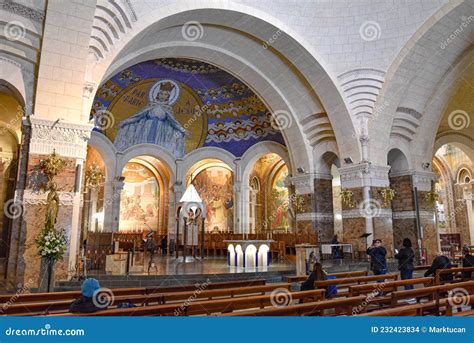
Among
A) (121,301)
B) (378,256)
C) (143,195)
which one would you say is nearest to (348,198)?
(378,256)

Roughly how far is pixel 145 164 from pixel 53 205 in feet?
45.5

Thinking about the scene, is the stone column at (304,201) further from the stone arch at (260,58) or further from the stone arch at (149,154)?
the stone arch at (149,154)

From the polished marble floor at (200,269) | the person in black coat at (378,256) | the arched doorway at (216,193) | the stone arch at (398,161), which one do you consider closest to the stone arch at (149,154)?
the arched doorway at (216,193)

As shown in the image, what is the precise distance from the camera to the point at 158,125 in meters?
19.8

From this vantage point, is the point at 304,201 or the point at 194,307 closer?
the point at 194,307

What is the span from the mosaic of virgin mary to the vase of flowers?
11051 millimetres

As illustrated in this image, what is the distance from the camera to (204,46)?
14680 millimetres

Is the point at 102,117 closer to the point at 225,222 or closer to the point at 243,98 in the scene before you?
the point at 243,98

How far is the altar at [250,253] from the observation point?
A: 37.8ft

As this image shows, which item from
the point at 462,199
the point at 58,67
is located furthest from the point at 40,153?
the point at 462,199

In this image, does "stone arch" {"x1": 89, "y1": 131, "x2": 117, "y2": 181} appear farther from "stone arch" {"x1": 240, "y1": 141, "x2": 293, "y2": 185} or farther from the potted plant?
the potted plant

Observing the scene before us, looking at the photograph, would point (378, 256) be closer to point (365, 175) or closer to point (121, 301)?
point (121, 301)

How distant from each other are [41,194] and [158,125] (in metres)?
11.1

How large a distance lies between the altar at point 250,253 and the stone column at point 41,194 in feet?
15.6
